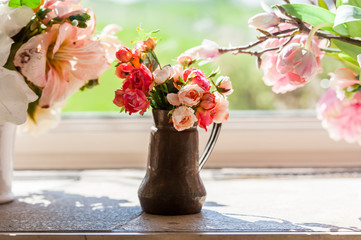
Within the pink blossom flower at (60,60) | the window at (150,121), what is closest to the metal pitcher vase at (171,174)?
the pink blossom flower at (60,60)

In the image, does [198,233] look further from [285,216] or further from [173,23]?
[173,23]

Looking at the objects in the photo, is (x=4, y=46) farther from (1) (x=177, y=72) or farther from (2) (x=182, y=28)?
(2) (x=182, y=28)

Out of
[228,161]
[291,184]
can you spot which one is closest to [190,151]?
[291,184]

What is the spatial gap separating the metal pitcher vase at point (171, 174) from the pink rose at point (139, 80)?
76 millimetres

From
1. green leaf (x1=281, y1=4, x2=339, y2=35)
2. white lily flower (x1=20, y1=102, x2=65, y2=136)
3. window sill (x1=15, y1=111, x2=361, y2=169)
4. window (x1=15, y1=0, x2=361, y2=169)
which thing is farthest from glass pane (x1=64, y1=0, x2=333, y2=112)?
green leaf (x1=281, y1=4, x2=339, y2=35)

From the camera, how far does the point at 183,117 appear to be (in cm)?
75

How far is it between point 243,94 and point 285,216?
710 millimetres

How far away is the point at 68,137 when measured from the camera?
4.48 ft

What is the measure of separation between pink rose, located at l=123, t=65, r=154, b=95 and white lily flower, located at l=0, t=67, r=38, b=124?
0.14m

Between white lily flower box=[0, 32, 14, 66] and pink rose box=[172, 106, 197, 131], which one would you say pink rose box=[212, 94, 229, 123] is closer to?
pink rose box=[172, 106, 197, 131]

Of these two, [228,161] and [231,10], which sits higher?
[231,10]

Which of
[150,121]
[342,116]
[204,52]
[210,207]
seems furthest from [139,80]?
[150,121]

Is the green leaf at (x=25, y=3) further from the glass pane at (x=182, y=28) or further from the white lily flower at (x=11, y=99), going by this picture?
the glass pane at (x=182, y=28)

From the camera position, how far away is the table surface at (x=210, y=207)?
0.72 meters
